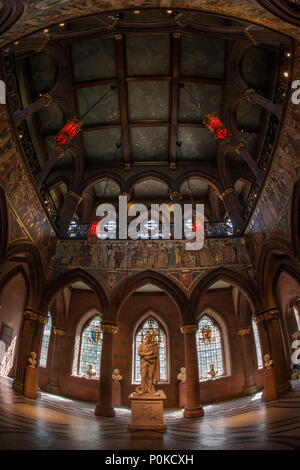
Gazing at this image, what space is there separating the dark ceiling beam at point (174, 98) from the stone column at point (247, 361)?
911 cm

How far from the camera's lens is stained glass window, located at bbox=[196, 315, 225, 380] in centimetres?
1466

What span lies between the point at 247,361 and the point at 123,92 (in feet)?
45.1

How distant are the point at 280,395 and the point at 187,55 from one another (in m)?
14.1

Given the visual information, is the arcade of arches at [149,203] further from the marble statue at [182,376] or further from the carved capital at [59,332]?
the marble statue at [182,376]

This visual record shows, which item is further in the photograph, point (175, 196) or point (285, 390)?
point (175, 196)

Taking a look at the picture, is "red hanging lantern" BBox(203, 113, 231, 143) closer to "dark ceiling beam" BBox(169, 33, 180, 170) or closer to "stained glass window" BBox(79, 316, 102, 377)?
"dark ceiling beam" BBox(169, 33, 180, 170)

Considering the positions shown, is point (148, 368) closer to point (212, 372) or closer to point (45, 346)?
point (212, 372)

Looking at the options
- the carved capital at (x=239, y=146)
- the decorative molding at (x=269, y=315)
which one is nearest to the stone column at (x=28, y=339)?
the decorative molding at (x=269, y=315)

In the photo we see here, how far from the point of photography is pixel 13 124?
956 cm

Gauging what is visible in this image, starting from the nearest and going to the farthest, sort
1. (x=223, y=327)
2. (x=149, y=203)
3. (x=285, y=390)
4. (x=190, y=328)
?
(x=285, y=390), (x=190, y=328), (x=223, y=327), (x=149, y=203)

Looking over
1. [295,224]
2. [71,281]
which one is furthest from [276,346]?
[71,281]

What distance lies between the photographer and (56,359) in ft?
47.1

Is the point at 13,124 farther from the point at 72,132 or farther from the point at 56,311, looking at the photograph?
the point at 56,311

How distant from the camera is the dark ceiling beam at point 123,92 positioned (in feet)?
44.6
